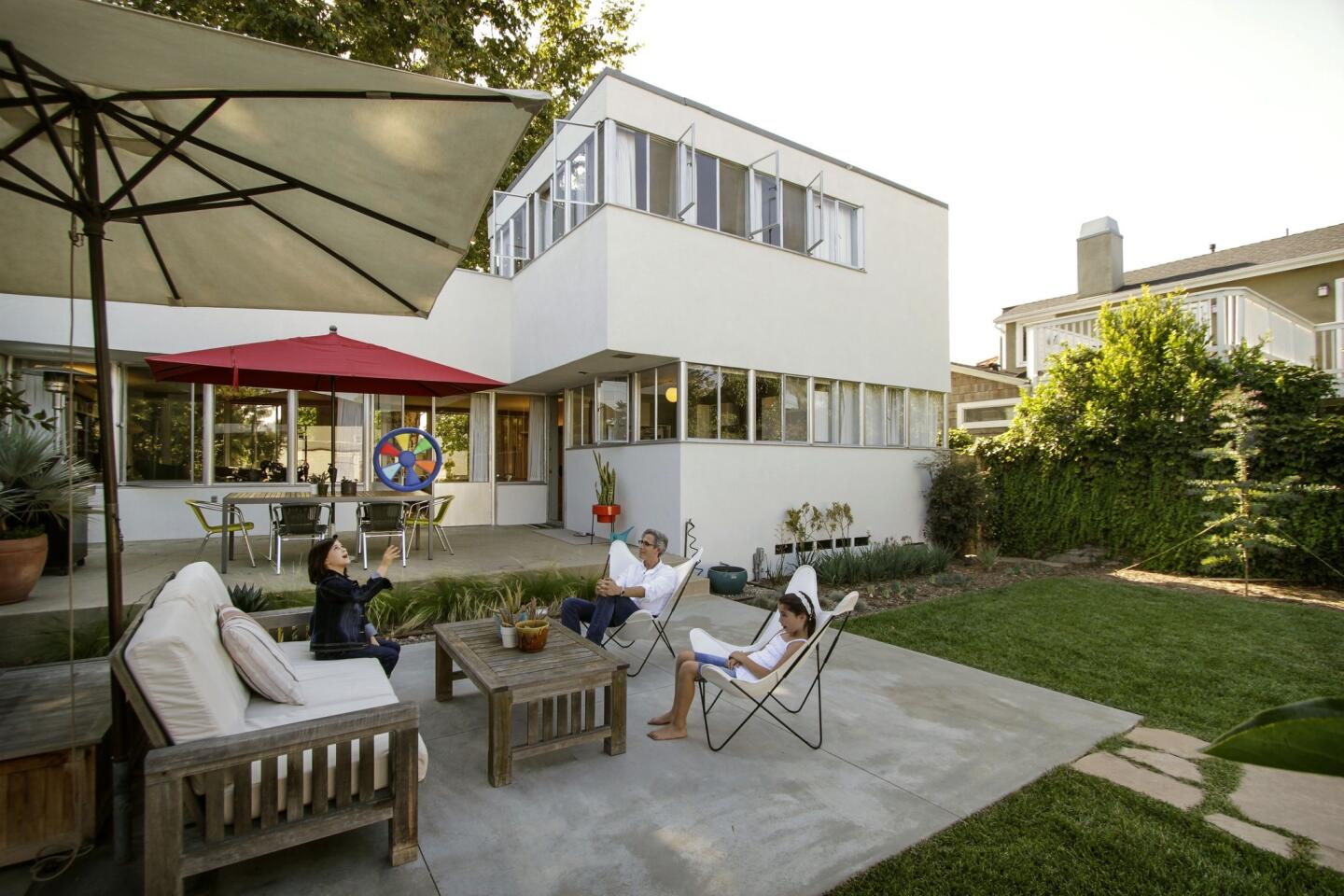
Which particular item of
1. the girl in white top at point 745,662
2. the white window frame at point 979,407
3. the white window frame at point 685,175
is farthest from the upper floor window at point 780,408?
the white window frame at point 979,407

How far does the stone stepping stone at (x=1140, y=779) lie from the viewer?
10.8ft

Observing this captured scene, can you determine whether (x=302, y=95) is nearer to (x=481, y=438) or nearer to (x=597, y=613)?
(x=597, y=613)

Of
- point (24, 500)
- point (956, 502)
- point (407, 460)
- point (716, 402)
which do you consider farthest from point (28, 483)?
point (956, 502)

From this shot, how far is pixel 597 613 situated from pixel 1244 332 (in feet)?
40.5

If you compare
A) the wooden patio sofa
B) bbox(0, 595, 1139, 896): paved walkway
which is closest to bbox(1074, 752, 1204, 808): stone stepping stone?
bbox(0, 595, 1139, 896): paved walkway

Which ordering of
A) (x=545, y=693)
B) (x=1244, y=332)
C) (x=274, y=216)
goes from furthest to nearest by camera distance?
(x=1244, y=332), (x=274, y=216), (x=545, y=693)

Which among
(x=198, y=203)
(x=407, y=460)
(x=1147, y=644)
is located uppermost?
(x=198, y=203)

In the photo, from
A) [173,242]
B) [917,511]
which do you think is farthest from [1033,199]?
[173,242]

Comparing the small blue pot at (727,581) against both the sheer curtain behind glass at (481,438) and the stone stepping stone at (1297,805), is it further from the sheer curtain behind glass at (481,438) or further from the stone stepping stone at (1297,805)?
the sheer curtain behind glass at (481,438)

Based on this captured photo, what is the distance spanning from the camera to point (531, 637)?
397cm

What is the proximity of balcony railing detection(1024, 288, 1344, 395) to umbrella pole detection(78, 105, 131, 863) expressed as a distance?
13007 millimetres

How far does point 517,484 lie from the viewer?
41.3 ft

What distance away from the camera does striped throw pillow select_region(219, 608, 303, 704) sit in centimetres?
303

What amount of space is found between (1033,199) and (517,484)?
38.4ft
